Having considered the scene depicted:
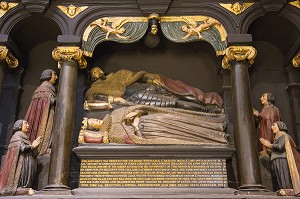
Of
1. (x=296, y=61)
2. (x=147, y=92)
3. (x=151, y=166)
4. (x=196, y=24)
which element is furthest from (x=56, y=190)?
(x=296, y=61)

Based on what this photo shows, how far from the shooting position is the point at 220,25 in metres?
6.89

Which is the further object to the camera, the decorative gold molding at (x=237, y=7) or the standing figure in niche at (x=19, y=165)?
the decorative gold molding at (x=237, y=7)

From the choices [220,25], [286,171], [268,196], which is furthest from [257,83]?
[268,196]

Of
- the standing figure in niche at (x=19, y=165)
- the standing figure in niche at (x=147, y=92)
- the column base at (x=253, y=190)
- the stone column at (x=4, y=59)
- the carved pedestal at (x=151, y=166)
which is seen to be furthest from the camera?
the standing figure in niche at (x=147, y=92)

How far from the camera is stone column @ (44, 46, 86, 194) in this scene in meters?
5.86

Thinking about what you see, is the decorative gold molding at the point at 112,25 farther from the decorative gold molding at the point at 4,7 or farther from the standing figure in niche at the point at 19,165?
the standing figure in niche at the point at 19,165

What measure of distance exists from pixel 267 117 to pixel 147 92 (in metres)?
1.95

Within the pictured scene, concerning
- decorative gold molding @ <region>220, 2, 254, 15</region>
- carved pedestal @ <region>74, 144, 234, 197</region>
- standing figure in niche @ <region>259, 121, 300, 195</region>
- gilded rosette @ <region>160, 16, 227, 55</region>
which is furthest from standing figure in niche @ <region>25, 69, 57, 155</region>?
standing figure in niche @ <region>259, 121, 300, 195</region>

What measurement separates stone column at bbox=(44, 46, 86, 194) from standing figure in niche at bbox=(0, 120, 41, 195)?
12.2 inches

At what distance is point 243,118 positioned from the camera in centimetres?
616

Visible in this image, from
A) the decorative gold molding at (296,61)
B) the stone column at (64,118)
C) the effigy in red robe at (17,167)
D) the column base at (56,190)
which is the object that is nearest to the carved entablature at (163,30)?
the stone column at (64,118)

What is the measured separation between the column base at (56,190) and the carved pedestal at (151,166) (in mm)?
294

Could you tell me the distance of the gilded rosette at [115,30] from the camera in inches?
271

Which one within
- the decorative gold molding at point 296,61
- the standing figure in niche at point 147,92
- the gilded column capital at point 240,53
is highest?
the decorative gold molding at point 296,61
